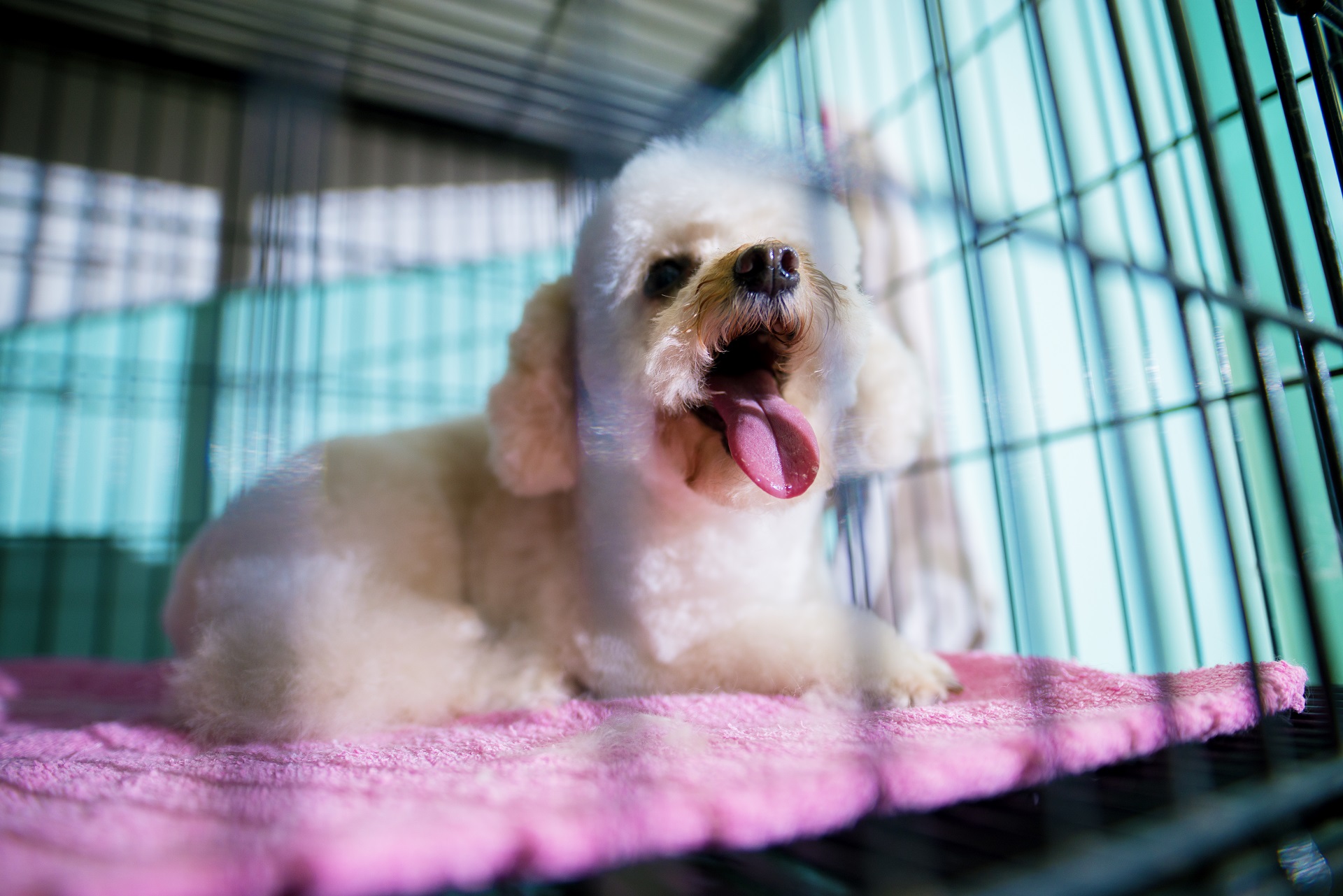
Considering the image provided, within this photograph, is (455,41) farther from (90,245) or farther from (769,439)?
(769,439)

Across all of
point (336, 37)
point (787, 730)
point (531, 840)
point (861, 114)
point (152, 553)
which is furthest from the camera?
point (152, 553)

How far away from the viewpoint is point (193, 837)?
0.34 m

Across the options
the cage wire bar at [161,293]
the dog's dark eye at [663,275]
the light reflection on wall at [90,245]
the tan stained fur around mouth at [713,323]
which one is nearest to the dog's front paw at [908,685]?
the tan stained fur around mouth at [713,323]

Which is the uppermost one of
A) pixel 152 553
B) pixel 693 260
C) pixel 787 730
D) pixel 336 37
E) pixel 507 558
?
pixel 336 37

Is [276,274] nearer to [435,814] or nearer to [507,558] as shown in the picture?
[507,558]

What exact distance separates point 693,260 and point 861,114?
0.74 m

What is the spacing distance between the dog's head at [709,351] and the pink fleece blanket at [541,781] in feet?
0.89

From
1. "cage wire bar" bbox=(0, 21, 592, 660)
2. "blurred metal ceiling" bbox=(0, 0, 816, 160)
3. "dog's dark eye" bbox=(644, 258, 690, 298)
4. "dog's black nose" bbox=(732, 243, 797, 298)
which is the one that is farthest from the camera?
"cage wire bar" bbox=(0, 21, 592, 660)

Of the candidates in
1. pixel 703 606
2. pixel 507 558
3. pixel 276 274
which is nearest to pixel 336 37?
pixel 276 274

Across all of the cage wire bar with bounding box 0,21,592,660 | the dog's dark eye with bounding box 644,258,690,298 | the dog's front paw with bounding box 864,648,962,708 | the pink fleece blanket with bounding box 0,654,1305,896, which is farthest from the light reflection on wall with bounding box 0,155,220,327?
the dog's front paw with bounding box 864,648,962,708

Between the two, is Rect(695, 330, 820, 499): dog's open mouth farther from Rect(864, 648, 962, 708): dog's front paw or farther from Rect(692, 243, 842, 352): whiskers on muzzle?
Rect(864, 648, 962, 708): dog's front paw

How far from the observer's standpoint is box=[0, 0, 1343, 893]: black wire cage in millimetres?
434

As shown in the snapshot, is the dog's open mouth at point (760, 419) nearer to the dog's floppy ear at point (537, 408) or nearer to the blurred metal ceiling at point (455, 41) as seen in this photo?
the dog's floppy ear at point (537, 408)

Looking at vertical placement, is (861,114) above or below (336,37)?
below
